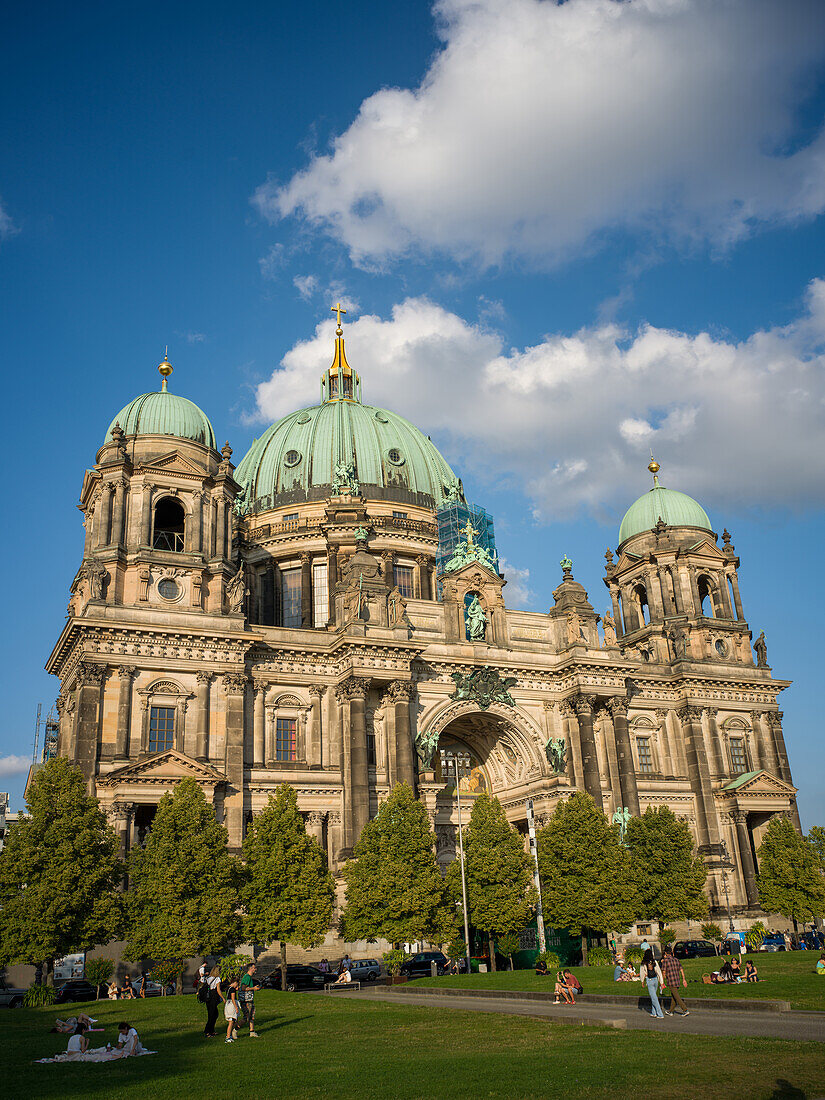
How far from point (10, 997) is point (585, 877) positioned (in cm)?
2938

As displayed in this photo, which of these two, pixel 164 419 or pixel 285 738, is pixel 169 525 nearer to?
pixel 164 419

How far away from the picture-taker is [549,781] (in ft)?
212

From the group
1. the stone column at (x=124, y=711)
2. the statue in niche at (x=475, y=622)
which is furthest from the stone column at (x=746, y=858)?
the stone column at (x=124, y=711)

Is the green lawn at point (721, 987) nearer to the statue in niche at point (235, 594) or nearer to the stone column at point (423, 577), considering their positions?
the statue in niche at point (235, 594)

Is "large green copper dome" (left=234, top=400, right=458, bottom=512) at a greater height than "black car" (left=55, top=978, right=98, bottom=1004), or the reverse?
"large green copper dome" (left=234, top=400, right=458, bottom=512)

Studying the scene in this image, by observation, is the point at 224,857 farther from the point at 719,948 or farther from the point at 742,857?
the point at 742,857

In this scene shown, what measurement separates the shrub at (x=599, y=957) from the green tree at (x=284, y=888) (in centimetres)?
1314

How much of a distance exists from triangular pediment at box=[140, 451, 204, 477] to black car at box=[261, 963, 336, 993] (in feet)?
95.9

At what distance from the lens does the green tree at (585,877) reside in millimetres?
52000

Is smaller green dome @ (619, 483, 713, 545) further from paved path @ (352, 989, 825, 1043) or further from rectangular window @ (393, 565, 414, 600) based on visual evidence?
paved path @ (352, 989, 825, 1043)

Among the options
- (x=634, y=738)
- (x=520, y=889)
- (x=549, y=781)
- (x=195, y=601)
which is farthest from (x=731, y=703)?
(x=195, y=601)

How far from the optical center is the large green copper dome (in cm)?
8244

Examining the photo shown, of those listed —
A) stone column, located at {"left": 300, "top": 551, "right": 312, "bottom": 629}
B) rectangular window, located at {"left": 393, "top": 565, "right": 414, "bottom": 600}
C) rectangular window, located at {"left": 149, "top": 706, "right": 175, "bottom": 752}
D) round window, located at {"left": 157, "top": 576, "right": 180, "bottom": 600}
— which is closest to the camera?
rectangular window, located at {"left": 149, "top": 706, "right": 175, "bottom": 752}

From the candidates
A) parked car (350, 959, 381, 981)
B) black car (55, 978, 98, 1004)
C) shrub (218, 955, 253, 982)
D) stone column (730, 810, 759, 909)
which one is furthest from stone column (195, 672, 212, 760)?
stone column (730, 810, 759, 909)
